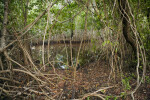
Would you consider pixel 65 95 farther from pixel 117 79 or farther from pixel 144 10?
pixel 144 10

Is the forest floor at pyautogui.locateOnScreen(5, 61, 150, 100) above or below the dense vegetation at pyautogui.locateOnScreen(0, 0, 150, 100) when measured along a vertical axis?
below

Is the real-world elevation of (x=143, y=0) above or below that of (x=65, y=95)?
above

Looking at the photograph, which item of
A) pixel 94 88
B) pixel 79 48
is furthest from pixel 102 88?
pixel 79 48

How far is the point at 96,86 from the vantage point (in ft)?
7.95

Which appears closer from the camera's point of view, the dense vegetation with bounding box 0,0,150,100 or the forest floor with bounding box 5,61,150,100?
the dense vegetation with bounding box 0,0,150,100

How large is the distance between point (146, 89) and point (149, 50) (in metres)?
0.99

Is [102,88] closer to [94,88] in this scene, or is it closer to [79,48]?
[94,88]

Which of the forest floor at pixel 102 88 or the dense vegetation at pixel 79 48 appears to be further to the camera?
the forest floor at pixel 102 88

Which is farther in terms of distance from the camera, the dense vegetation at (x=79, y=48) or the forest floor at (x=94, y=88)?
the forest floor at (x=94, y=88)

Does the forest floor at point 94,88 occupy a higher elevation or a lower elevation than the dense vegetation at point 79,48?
lower

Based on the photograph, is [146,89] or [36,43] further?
[36,43]

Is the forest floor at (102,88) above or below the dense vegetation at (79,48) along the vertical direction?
below

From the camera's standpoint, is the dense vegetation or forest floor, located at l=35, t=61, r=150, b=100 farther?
forest floor, located at l=35, t=61, r=150, b=100

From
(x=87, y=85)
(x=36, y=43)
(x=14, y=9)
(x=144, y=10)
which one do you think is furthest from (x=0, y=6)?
(x=36, y=43)
